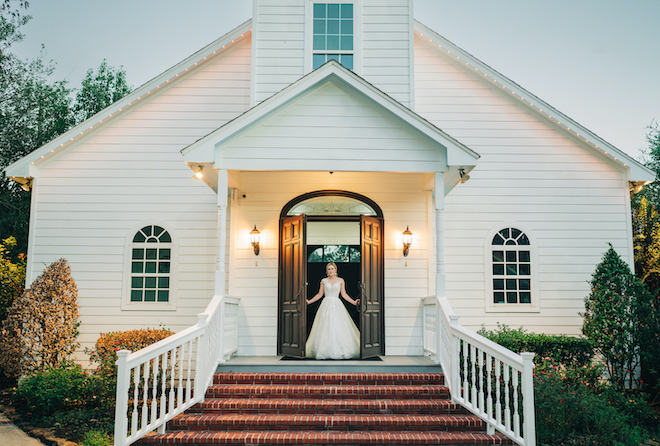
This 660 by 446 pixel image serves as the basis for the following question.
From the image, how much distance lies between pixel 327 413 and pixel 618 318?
5.21 meters

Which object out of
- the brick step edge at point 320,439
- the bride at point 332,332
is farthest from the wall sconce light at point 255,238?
the brick step edge at point 320,439

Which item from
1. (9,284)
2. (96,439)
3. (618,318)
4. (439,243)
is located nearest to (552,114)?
(618,318)

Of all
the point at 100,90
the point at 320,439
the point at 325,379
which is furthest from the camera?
the point at 100,90

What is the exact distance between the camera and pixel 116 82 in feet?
70.8

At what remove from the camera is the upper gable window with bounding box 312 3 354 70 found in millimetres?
9469

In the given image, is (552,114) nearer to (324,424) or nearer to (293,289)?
(293,289)

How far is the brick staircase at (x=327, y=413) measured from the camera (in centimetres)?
564

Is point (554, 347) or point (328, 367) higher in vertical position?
point (554, 347)

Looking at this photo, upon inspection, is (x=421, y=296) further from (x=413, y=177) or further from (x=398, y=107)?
(x=398, y=107)

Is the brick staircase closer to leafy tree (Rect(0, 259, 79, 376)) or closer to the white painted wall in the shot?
leafy tree (Rect(0, 259, 79, 376))

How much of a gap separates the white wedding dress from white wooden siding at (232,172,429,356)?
744 millimetres

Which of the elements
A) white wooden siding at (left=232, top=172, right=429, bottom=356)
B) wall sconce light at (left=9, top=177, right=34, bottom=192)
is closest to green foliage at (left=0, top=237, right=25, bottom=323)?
wall sconce light at (left=9, top=177, right=34, bottom=192)

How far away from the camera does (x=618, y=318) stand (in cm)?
805

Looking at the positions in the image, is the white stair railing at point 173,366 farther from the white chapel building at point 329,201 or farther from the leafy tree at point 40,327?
the leafy tree at point 40,327
